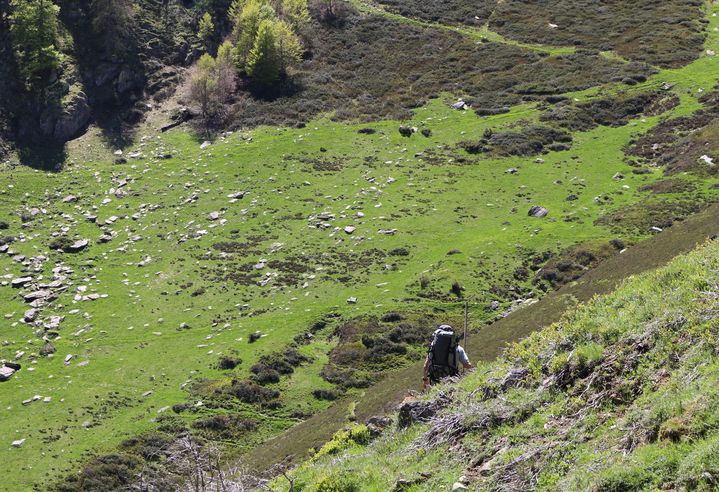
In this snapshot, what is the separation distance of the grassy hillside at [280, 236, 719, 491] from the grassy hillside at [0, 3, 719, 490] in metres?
16.9

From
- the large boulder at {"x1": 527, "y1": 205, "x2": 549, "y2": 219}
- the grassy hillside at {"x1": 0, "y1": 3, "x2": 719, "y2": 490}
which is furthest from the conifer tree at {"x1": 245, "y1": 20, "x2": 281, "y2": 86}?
the large boulder at {"x1": 527, "y1": 205, "x2": 549, "y2": 219}

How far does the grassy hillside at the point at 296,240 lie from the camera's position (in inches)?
1597

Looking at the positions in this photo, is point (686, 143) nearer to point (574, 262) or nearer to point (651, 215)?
point (651, 215)

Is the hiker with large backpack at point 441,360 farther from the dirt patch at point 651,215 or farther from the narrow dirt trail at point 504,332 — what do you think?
the dirt patch at point 651,215

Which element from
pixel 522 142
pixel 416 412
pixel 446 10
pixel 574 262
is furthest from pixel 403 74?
pixel 416 412

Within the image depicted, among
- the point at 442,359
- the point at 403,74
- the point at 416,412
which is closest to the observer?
the point at 416,412

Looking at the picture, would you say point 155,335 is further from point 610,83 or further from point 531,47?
point 531,47

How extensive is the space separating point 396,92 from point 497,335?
178 feet

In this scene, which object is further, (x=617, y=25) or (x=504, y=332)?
(x=617, y=25)

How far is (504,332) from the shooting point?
122 ft

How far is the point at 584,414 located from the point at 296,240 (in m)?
43.8

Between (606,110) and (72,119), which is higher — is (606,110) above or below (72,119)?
below

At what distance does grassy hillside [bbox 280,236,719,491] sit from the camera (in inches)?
454

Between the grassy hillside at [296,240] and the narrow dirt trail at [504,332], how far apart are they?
2817mm
